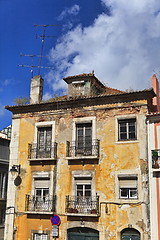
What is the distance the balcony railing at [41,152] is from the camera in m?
18.6

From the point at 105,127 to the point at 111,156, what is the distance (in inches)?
68.6

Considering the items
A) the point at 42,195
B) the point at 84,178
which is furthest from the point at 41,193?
the point at 84,178

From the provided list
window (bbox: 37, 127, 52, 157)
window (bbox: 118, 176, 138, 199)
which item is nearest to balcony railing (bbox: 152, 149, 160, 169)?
window (bbox: 118, 176, 138, 199)

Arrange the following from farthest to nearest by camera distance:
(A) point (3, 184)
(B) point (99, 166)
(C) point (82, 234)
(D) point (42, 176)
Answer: (A) point (3, 184)
(D) point (42, 176)
(B) point (99, 166)
(C) point (82, 234)

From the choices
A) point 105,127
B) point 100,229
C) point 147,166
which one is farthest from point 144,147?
point 100,229

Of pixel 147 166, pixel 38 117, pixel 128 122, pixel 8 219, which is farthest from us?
pixel 38 117

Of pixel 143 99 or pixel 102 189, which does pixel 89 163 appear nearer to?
pixel 102 189

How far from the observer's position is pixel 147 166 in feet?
53.9

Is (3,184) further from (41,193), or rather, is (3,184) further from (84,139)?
(84,139)

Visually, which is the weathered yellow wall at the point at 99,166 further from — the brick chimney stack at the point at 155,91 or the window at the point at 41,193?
the brick chimney stack at the point at 155,91

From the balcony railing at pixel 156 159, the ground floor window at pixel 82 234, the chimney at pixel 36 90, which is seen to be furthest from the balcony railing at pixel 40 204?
the chimney at pixel 36 90

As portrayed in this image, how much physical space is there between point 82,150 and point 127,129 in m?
2.88

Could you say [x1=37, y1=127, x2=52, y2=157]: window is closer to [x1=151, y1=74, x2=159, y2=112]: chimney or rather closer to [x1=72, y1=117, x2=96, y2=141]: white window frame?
[x1=72, y1=117, x2=96, y2=141]: white window frame

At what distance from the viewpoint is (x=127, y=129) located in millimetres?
17516
